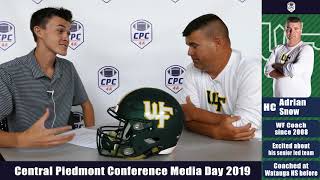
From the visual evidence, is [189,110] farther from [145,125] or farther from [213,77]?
[145,125]

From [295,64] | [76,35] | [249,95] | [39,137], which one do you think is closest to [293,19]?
[295,64]

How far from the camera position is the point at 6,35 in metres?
1.92

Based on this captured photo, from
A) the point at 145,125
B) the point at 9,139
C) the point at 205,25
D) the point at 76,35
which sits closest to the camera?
the point at 145,125

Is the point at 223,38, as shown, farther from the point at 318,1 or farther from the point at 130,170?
the point at 130,170

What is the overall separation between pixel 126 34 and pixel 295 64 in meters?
0.87

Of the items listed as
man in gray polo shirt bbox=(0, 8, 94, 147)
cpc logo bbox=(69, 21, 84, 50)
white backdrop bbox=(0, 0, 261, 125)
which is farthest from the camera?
cpc logo bbox=(69, 21, 84, 50)

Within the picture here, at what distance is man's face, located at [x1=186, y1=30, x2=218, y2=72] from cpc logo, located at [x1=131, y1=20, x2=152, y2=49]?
0.36 meters

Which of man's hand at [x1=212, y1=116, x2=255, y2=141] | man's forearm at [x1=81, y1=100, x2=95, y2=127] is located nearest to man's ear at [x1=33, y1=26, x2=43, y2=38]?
man's forearm at [x1=81, y1=100, x2=95, y2=127]

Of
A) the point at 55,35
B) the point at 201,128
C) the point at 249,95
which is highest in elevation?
the point at 55,35

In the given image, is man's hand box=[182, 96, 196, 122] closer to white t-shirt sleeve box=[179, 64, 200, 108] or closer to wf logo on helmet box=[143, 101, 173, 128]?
white t-shirt sleeve box=[179, 64, 200, 108]

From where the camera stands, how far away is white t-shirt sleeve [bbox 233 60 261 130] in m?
1.41

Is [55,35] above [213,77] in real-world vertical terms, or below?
above

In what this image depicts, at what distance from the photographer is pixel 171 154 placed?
4.08ft

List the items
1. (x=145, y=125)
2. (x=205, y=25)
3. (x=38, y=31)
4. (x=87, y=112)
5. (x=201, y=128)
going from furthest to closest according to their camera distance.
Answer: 1. (x=87, y=112)
2. (x=38, y=31)
3. (x=205, y=25)
4. (x=201, y=128)
5. (x=145, y=125)
